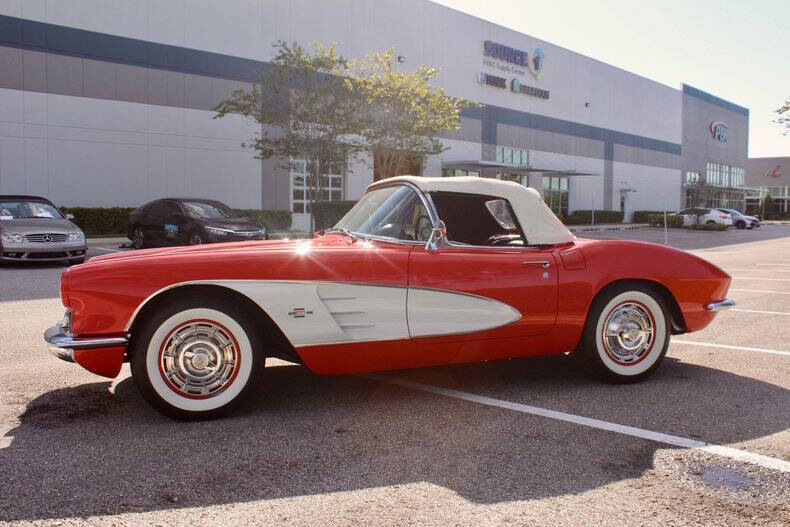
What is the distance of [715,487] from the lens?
10.0 feet

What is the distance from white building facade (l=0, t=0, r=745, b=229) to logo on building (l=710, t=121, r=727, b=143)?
3620cm

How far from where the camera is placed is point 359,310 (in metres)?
4.07

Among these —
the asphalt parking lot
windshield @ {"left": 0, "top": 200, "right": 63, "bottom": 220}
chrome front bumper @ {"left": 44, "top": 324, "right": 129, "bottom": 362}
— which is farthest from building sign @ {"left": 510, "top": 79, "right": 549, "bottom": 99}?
chrome front bumper @ {"left": 44, "top": 324, "right": 129, "bottom": 362}

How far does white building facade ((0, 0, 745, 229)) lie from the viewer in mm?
23062

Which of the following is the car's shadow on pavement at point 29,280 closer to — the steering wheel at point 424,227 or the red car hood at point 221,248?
the red car hood at point 221,248

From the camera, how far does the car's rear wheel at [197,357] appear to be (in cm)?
380

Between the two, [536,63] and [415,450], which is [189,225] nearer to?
[415,450]

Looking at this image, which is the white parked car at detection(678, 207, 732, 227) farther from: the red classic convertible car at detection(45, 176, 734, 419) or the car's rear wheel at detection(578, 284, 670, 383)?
the car's rear wheel at detection(578, 284, 670, 383)

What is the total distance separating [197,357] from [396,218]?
5.17ft

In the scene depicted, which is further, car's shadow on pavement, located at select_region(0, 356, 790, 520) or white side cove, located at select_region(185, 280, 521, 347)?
white side cove, located at select_region(185, 280, 521, 347)

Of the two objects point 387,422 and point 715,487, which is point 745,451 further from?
point 387,422

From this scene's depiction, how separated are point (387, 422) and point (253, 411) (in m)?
0.85

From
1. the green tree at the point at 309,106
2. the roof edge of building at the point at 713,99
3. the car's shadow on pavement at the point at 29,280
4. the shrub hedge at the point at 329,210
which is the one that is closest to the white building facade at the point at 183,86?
the shrub hedge at the point at 329,210

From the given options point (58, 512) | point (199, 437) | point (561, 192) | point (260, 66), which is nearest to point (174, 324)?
point (199, 437)
